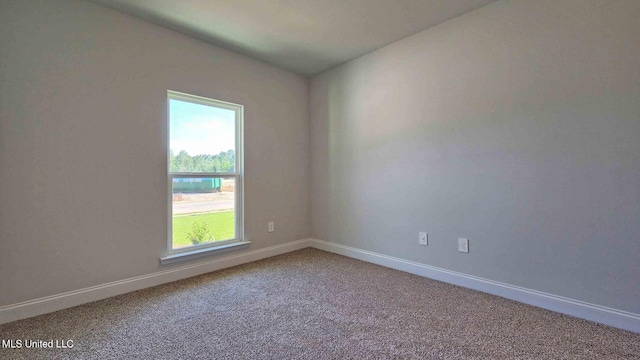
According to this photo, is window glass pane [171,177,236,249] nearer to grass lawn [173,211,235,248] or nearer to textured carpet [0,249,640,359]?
grass lawn [173,211,235,248]

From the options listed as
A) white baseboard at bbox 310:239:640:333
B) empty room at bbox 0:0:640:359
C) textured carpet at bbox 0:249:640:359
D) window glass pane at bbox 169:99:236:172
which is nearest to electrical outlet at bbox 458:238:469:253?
empty room at bbox 0:0:640:359

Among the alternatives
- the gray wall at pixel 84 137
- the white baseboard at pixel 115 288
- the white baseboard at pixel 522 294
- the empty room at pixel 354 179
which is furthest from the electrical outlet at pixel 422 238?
the gray wall at pixel 84 137

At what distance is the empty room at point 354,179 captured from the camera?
1.76 meters

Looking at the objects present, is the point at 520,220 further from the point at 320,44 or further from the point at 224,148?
the point at 224,148

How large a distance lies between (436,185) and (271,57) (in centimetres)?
234

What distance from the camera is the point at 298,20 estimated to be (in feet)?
8.26

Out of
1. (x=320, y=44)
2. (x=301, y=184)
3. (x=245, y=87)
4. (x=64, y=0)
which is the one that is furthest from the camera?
(x=301, y=184)

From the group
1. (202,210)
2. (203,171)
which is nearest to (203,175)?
(203,171)

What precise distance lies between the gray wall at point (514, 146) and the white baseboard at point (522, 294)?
0.16 feet

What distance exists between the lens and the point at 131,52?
7.97 feet

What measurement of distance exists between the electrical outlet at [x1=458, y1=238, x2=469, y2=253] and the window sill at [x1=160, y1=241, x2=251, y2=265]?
2224 mm

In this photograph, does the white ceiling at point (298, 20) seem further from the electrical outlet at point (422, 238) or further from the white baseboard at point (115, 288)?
the white baseboard at point (115, 288)

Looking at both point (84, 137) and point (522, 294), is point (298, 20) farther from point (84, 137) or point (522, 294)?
A: point (522, 294)

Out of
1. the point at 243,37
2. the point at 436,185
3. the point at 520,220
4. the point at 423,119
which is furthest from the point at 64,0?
the point at 520,220
